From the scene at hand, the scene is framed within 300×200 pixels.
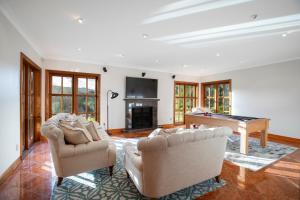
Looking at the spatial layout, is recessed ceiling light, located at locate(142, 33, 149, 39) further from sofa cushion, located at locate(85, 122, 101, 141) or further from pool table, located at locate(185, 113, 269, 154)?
pool table, located at locate(185, 113, 269, 154)

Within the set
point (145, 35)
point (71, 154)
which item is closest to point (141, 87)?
point (145, 35)

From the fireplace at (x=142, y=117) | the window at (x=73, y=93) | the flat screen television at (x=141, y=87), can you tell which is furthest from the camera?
the fireplace at (x=142, y=117)

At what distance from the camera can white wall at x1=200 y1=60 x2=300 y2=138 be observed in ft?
14.6

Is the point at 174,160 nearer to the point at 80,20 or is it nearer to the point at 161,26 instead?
the point at 161,26

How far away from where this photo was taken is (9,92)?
2.44m

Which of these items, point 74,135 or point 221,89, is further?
point 221,89

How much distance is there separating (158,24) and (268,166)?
334 cm

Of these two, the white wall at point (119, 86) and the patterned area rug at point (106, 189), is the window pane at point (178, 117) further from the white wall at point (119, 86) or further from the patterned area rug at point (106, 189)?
the patterned area rug at point (106, 189)

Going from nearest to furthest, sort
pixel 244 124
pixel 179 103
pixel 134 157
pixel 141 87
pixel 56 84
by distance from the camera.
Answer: pixel 134 157 → pixel 244 124 → pixel 56 84 → pixel 141 87 → pixel 179 103

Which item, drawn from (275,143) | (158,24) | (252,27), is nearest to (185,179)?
Answer: (158,24)

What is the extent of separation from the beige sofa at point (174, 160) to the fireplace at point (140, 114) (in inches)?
139

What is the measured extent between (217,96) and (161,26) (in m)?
5.28

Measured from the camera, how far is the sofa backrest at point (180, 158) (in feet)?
5.46

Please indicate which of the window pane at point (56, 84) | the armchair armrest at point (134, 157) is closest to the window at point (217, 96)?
the armchair armrest at point (134, 157)
